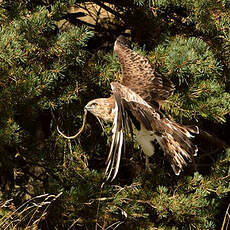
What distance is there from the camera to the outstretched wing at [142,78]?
249 centimetres

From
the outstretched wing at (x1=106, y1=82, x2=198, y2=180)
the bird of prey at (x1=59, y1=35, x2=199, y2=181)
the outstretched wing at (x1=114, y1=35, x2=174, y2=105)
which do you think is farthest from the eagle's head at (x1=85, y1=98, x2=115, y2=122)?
the outstretched wing at (x1=114, y1=35, x2=174, y2=105)

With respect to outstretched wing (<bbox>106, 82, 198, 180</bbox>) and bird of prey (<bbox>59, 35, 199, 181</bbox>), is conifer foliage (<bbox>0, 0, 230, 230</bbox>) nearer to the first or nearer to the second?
bird of prey (<bbox>59, 35, 199, 181</bbox>)

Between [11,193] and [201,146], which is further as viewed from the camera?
[201,146]

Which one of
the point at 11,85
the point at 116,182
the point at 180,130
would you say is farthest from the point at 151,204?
the point at 11,85

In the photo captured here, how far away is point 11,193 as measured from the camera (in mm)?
2820

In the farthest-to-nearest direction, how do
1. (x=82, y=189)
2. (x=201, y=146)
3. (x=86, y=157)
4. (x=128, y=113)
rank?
1. (x=201, y=146)
2. (x=86, y=157)
3. (x=82, y=189)
4. (x=128, y=113)

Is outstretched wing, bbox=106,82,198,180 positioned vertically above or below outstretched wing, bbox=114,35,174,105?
below

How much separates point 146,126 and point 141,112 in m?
0.08

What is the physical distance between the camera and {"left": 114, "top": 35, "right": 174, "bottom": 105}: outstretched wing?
2.49 m

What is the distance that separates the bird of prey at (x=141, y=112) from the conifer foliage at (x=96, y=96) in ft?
0.23

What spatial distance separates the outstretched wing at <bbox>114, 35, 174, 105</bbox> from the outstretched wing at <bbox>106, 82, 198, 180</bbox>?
0.18m

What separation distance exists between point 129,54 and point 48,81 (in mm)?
457

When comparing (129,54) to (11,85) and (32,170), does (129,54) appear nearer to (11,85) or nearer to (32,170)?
(11,85)

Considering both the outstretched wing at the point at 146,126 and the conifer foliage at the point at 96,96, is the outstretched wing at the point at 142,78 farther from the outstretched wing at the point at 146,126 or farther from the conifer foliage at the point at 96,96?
the outstretched wing at the point at 146,126
